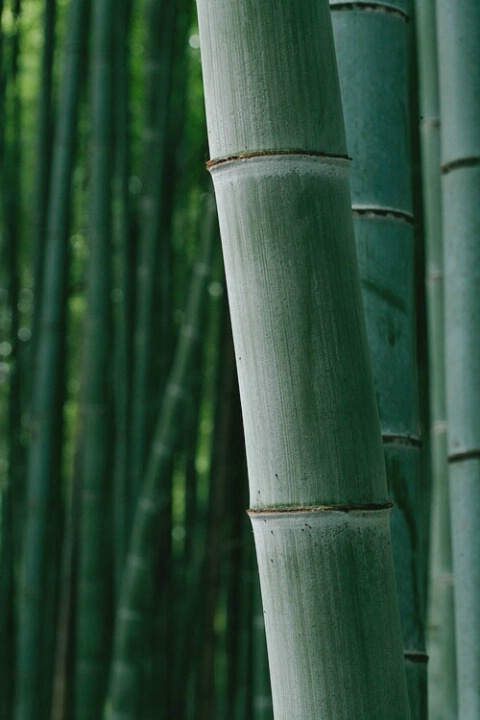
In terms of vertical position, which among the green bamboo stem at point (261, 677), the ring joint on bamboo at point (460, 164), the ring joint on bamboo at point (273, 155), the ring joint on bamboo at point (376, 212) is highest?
the ring joint on bamboo at point (460, 164)

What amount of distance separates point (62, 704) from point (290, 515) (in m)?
1.36

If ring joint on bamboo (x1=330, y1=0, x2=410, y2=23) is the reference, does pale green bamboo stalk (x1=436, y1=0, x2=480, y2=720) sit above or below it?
below

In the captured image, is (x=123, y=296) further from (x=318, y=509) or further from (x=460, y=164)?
(x=318, y=509)

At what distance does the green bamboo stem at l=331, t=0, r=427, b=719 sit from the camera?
860 millimetres

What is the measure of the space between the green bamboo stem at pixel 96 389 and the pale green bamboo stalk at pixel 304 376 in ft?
3.64

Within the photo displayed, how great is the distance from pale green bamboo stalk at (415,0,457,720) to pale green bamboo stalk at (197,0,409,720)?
770 mm

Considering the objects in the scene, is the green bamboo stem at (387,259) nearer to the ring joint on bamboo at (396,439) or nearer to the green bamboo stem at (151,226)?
the ring joint on bamboo at (396,439)

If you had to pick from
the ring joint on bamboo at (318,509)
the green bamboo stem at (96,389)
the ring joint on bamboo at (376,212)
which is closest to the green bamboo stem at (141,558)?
the green bamboo stem at (96,389)

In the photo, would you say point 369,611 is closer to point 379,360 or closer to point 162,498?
point 379,360

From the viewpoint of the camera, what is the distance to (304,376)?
57cm

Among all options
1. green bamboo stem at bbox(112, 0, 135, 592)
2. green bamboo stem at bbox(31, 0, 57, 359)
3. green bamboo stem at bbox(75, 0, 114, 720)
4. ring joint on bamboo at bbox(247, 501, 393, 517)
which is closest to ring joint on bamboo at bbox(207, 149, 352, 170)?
ring joint on bamboo at bbox(247, 501, 393, 517)

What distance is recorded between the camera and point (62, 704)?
1768 millimetres

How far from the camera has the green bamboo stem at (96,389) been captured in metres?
1.68

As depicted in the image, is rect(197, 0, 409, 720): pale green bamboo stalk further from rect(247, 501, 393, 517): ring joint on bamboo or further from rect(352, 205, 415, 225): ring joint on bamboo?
rect(352, 205, 415, 225): ring joint on bamboo
